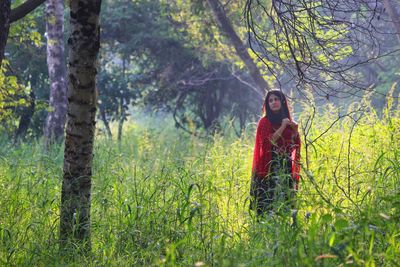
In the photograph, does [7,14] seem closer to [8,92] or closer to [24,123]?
[8,92]

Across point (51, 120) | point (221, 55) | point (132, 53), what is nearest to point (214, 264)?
point (51, 120)

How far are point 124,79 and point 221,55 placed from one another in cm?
385

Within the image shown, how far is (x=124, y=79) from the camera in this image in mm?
18125

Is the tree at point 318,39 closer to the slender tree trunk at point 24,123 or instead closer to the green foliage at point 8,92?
the green foliage at point 8,92

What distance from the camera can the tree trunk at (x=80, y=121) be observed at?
4.69 metres

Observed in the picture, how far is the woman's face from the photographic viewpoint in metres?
6.68

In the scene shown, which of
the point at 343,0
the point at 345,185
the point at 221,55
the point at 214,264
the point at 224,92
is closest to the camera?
the point at 214,264

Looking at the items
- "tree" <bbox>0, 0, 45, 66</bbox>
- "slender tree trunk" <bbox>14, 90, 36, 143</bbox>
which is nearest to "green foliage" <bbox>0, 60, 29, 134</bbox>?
"slender tree trunk" <bbox>14, 90, 36, 143</bbox>

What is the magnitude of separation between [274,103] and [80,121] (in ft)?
8.89

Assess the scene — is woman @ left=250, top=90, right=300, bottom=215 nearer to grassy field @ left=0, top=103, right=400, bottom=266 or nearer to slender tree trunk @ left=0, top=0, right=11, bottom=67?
grassy field @ left=0, top=103, right=400, bottom=266

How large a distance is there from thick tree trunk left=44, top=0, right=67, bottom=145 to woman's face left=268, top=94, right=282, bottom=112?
23.6 ft

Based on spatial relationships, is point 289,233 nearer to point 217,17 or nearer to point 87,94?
point 87,94

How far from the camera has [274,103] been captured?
6.68 meters

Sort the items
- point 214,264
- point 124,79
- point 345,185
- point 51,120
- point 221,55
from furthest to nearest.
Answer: point 124,79 < point 221,55 < point 51,120 < point 345,185 < point 214,264
